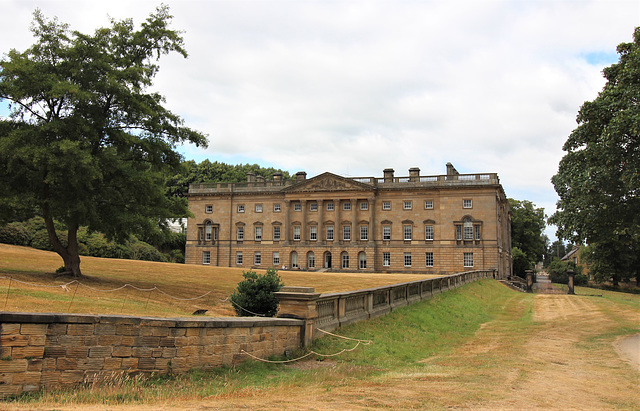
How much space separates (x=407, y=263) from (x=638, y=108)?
56.0 meters

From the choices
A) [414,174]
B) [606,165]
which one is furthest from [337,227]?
[606,165]

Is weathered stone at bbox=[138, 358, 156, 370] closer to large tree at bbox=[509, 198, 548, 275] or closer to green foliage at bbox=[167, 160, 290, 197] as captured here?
green foliage at bbox=[167, 160, 290, 197]

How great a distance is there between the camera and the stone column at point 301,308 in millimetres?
12578

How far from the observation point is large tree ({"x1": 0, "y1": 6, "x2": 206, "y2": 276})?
66.3 feet

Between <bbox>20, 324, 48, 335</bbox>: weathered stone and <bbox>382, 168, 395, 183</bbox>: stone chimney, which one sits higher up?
<bbox>382, 168, 395, 183</bbox>: stone chimney

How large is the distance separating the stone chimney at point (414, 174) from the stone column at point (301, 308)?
195 ft

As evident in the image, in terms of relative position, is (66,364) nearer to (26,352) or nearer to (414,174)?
(26,352)

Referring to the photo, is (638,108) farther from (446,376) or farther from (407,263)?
(407,263)

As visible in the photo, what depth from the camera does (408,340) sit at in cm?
1623

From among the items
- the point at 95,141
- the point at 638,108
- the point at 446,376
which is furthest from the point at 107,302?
the point at 638,108

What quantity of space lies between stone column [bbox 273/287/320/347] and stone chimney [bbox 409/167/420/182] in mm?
59496

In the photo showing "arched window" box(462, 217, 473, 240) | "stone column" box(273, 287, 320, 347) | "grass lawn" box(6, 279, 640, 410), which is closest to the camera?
"grass lawn" box(6, 279, 640, 410)

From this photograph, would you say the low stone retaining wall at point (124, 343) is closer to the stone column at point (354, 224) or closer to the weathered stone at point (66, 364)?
the weathered stone at point (66, 364)

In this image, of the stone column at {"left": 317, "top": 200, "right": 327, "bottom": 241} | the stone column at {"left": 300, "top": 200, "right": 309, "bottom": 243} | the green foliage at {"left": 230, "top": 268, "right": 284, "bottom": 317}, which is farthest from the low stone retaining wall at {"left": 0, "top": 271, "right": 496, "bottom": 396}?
the stone column at {"left": 300, "top": 200, "right": 309, "bottom": 243}
